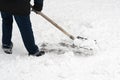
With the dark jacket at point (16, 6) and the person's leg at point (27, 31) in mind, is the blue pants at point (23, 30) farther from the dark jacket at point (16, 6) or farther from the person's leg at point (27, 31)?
the dark jacket at point (16, 6)

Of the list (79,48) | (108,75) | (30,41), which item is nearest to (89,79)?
(108,75)

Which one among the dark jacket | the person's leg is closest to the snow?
the person's leg

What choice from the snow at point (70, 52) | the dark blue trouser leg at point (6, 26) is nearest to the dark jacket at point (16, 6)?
the dark blue trouser leg at point (6, 26)

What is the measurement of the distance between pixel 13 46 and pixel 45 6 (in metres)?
1.78

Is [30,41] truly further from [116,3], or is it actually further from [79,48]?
[116,3]

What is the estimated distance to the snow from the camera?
165 inches

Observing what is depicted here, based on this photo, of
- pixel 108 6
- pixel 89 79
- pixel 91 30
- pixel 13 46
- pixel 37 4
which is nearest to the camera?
pixel 89 79

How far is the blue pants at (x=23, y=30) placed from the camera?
14.2 ft

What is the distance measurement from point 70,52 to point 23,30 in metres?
0.72

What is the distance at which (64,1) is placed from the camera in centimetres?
669

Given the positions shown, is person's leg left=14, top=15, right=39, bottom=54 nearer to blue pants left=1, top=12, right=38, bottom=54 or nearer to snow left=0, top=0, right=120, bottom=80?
blue pants left=1, top=12, right=38, bottom=54

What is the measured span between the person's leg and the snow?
14cm

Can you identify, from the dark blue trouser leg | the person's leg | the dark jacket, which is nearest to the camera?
the dark jacket

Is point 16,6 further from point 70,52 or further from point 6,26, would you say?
point 70,52
